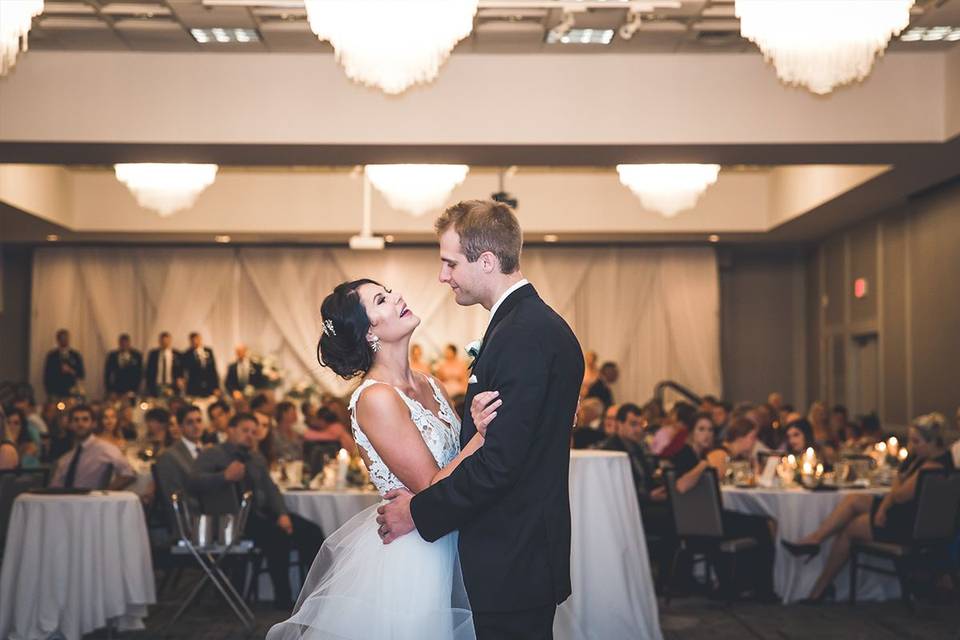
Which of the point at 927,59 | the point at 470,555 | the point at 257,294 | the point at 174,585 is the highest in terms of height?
the point at 927,59

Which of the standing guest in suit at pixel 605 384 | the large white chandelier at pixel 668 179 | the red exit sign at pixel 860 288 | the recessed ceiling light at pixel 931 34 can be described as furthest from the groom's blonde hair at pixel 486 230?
the standing guest in suit at pixel 605 384

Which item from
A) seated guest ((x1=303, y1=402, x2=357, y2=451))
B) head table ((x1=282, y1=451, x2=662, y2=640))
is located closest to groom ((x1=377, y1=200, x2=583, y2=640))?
head table ((x1=282, y1=451, x2=662, y2=640))

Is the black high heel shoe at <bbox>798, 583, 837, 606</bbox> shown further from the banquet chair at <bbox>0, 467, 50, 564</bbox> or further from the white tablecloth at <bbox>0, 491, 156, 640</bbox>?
the banquet chair at <bbox>0, 467, 50, 564</bbox>

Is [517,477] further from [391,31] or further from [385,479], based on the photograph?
[391,31]

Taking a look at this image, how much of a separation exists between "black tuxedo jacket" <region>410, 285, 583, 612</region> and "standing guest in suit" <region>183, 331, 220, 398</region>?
47.6ft

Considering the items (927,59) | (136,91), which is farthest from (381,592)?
(927,59)

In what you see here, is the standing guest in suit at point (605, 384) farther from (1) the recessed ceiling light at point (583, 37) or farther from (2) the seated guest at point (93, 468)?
(2) the seated guest at point (93, 468)

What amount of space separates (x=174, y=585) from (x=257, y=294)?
9.48 meters

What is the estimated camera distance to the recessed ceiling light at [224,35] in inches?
340

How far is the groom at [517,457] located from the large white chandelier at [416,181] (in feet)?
23.3

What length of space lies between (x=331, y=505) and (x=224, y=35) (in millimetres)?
3456

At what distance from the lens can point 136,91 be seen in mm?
9211

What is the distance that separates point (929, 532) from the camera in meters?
7.68

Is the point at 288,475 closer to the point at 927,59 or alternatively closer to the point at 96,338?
the point at 927,59
